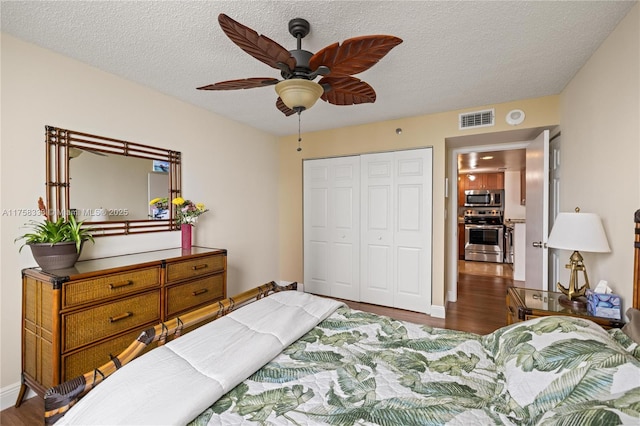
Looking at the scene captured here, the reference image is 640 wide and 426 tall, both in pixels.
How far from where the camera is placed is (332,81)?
5.73 ft

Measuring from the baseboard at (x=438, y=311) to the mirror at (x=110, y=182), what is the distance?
3.13 m

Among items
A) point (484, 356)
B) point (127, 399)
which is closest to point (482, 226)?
point (484, 356)

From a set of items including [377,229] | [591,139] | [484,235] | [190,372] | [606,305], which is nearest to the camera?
[190,372]

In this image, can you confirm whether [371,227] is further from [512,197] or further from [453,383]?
[512,197]

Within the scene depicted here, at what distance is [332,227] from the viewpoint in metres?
Answer: 4.21

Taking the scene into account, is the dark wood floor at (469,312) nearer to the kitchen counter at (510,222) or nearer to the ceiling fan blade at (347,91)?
the kitchen counter at (510,222)

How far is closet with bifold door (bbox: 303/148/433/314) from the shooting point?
142 inches

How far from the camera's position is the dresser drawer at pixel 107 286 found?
174 centimetres

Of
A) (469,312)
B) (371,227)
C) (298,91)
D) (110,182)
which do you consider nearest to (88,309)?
(110,182)

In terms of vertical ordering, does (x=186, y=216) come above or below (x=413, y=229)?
above

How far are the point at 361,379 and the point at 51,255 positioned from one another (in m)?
2.05

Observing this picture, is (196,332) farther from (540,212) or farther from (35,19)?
(540,212)

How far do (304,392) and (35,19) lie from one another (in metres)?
2.59

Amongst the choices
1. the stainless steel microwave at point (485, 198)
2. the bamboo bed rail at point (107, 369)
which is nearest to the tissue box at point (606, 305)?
the bamboo bed rail at point (107, 369)
